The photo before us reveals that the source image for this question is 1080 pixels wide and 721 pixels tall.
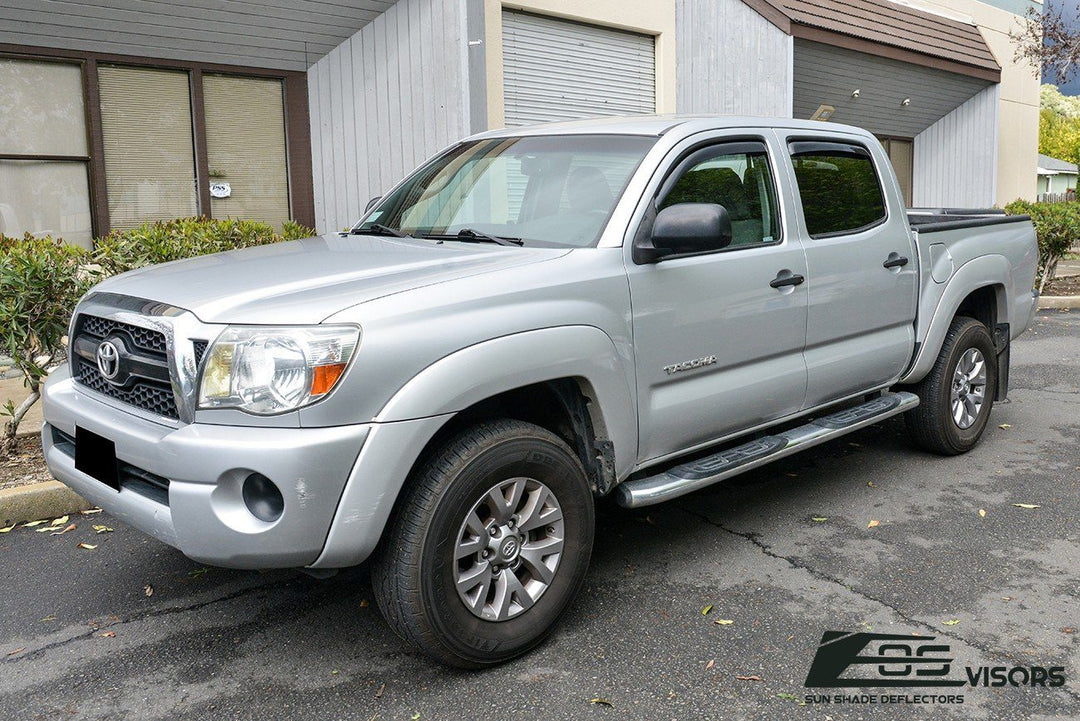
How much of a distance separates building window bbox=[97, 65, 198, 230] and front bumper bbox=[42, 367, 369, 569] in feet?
22.4

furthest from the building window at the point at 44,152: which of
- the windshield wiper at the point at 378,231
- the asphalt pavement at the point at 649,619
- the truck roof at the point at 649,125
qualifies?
the truck roof at the point at 649,125

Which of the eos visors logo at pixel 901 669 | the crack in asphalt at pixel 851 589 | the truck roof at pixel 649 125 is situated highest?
the truck roof at pixel 649 125

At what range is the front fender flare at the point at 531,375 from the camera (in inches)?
120

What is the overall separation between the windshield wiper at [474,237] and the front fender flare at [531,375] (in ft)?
1.93

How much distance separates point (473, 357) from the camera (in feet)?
10.4

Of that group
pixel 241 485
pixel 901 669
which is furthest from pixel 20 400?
pixel 901 669

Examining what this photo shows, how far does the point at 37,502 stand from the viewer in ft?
16.4

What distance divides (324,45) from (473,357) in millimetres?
7845

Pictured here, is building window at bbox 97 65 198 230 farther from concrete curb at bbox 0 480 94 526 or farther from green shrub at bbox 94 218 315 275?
concrete curb at bbox 0 480 94 526

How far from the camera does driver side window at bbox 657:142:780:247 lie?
415cm

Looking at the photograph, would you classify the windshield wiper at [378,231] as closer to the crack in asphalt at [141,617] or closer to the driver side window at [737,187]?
the driver side window at [737,187]

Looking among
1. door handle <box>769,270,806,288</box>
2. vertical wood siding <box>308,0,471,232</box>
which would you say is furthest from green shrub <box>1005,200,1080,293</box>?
door handle <box>769,270,806,288</box>

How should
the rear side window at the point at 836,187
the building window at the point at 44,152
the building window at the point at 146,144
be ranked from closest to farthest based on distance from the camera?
the rear side window at the point at 836,187 < the building window at the point at 44,152 < the building window at the point at 146,144

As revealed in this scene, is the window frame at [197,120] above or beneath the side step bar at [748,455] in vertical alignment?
above
